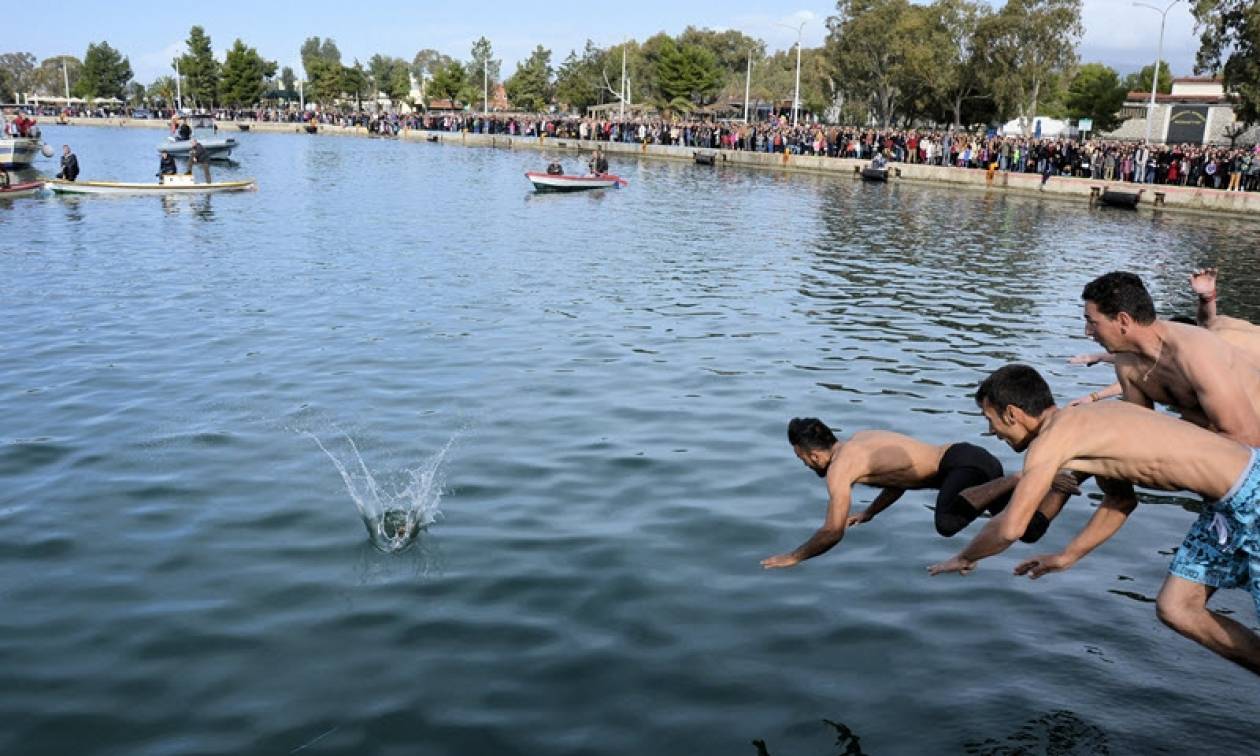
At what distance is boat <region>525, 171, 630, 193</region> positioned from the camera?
41500mm

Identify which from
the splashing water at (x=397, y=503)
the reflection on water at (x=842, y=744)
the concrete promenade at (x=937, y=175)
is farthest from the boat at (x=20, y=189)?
the reflection on water at (x=842, y=744)

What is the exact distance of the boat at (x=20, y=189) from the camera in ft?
120

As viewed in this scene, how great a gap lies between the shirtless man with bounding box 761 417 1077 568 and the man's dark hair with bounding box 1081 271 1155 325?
1.07m

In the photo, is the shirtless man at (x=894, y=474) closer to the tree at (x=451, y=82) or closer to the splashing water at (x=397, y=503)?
the splashing water at (x=397, y=503)

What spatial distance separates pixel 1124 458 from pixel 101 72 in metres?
182

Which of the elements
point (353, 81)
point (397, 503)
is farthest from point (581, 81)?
point (397, 503)

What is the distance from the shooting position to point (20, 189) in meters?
37.1

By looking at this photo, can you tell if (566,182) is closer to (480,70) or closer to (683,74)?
(683,74)

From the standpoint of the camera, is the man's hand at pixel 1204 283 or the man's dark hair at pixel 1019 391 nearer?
the man's dark hair at pixel 1019 391

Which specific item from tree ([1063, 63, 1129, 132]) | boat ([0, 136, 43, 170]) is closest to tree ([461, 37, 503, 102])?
tree ([1063, 63, 1129, 132])

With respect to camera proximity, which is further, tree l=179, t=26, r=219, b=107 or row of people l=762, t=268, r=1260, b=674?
tree l=179, t=26, r=219, b=107

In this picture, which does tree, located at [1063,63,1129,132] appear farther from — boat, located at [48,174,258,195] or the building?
boat, located at [48,174,258,195]

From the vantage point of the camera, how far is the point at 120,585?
318 inches

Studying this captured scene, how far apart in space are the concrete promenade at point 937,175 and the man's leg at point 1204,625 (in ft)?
139
